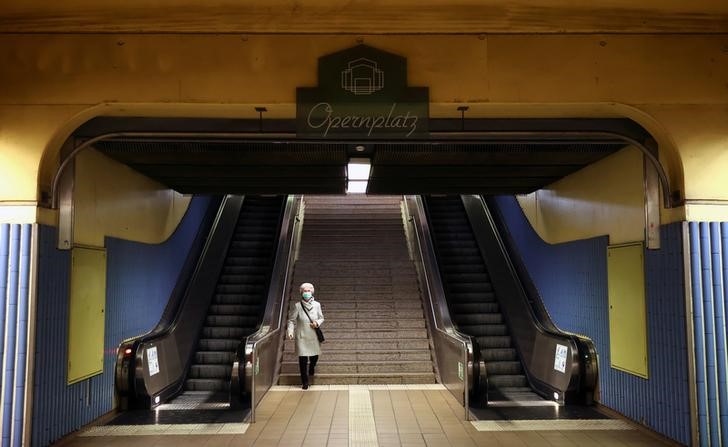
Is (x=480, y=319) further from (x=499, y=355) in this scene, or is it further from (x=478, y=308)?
(x=499, y=355)

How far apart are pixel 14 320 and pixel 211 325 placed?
4.49 meters

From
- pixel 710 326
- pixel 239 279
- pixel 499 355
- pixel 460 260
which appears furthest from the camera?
pixel 460 260

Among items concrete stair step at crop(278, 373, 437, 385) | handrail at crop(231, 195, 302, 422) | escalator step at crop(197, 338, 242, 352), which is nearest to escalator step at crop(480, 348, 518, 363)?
concrete stair step at crop(278, 373, 437, 385)

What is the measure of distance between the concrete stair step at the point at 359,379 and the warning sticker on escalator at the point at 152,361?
1.88 m

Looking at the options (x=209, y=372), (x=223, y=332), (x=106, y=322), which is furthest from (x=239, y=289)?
(x=106, y=322)

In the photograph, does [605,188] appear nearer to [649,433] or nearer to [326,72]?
[649,433]

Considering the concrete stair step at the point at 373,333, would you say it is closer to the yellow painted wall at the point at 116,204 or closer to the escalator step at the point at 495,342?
the escalator step at the point at 495,342

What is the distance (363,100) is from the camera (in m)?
4.95

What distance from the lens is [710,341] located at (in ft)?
16.0

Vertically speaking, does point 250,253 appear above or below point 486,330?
above

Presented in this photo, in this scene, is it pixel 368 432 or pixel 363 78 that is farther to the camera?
pixel 368 432

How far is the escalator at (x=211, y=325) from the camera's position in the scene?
22.2 feet

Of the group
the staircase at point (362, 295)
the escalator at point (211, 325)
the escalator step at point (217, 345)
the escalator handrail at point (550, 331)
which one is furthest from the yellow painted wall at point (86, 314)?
the escalator handrail at point (550, 331)

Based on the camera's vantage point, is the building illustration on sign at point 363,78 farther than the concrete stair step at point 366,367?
No
